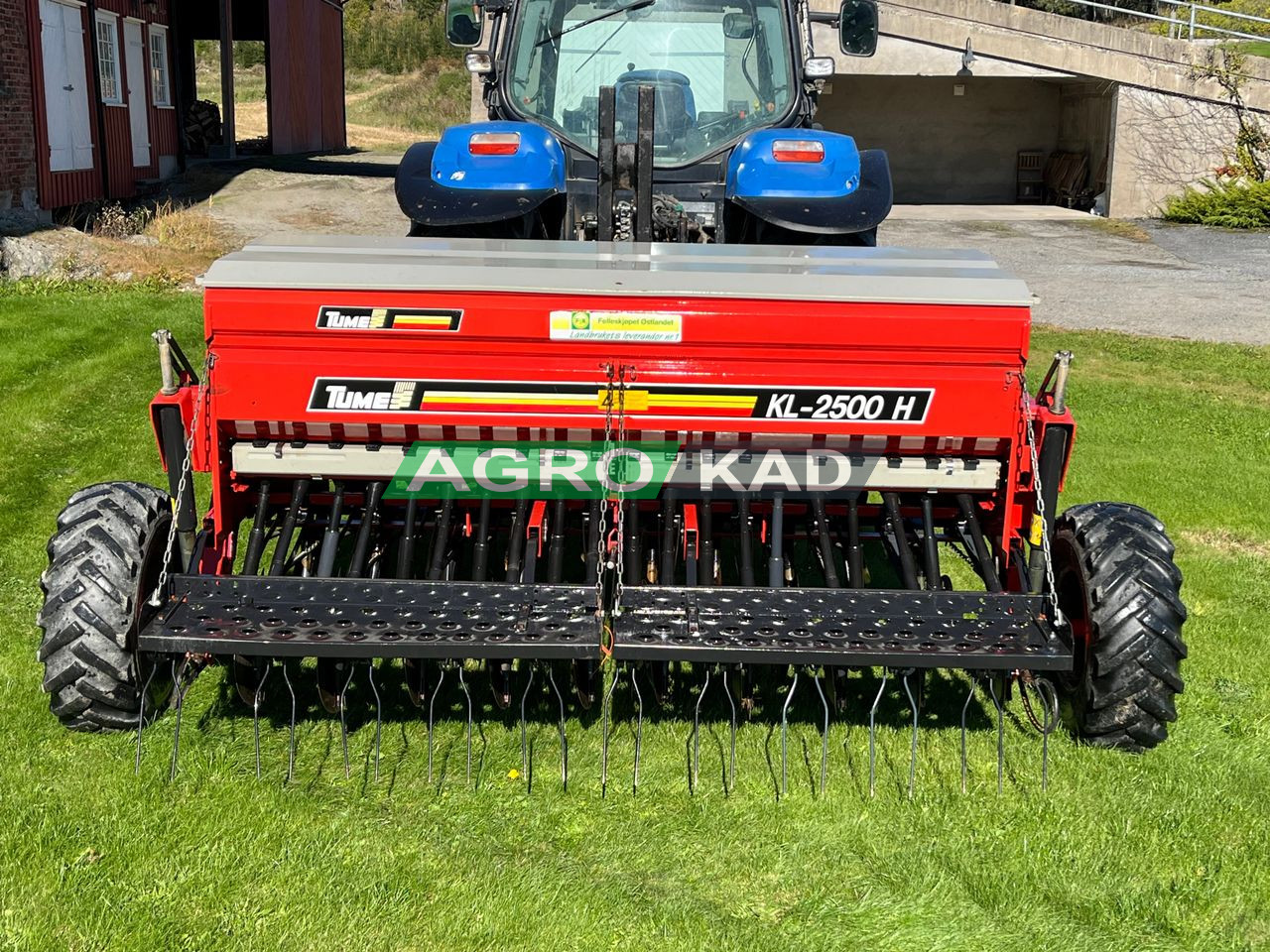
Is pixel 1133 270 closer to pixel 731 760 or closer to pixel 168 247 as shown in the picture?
pixel 168 247

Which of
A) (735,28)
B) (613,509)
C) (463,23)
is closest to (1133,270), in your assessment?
(735,28)

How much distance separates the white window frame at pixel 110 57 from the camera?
13.8 m

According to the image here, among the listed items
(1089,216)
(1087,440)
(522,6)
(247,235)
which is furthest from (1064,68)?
(522,6)

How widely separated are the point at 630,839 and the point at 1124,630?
1.34 m

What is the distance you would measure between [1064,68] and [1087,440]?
42.6ft

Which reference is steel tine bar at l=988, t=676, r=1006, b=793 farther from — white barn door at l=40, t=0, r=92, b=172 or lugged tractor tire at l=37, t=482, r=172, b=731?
white barn door at l=40, t=0, r=92, b=172

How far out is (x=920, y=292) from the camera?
11.1 feet

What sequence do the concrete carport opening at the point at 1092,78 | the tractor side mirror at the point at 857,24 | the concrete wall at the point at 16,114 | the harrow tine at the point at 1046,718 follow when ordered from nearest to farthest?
the harrow tine at the point at 1046,718 → the tractor side mirror at the point at 857,24 → the concrete wall at the point at 16,114 → the concrete carport opening at the point at 1092,78

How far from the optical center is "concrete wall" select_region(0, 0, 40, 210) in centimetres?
1121

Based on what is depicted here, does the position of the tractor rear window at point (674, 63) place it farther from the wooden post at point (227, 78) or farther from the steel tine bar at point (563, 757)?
the wooden post at point (227, 78)

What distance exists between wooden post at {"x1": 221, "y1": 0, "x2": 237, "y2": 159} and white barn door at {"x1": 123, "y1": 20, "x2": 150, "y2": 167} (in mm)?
3762

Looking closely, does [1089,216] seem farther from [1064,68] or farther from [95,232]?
[95,232]

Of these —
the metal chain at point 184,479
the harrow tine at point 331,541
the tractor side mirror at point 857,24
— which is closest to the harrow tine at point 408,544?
the harrow tine at point 331,541

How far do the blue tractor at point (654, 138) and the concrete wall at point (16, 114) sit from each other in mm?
7517
